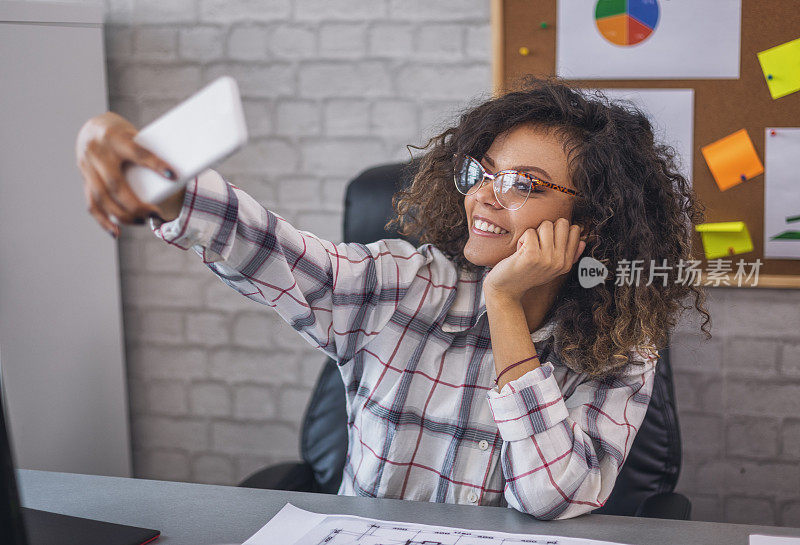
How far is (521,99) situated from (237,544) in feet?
2.55

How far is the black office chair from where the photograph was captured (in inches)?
55.9

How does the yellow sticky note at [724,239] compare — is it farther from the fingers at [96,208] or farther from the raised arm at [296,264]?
the fingers at [96,208]

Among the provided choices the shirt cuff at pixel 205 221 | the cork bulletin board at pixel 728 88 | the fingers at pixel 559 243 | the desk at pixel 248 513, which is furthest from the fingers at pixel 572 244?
the cork bulletin board at pixel 728 88

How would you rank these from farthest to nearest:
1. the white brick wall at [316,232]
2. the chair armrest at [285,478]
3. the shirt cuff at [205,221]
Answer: the white brick wall at [316,232] < the chair armrest at [285,478] < the shirt cuff at [205,221]

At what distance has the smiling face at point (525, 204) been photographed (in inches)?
45.4

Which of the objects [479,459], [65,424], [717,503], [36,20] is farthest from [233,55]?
[717,503]

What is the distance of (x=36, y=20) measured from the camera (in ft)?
5.84

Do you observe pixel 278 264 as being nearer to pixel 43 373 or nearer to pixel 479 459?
pixel 479 459

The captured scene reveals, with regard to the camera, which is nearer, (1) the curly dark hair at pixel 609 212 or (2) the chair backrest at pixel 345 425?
(1) the curly dark hair at pixel 609 212

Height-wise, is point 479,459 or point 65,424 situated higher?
point 479,459

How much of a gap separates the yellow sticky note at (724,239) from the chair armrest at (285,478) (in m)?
1.05

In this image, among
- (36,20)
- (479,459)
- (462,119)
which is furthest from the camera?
(36,20)

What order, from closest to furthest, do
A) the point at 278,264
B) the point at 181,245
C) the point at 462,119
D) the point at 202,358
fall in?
the point at 181,245 < the point at 278,264 < the point at 462,119 < the point at 202,358

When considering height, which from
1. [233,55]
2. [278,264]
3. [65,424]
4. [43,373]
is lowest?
[65,424]
